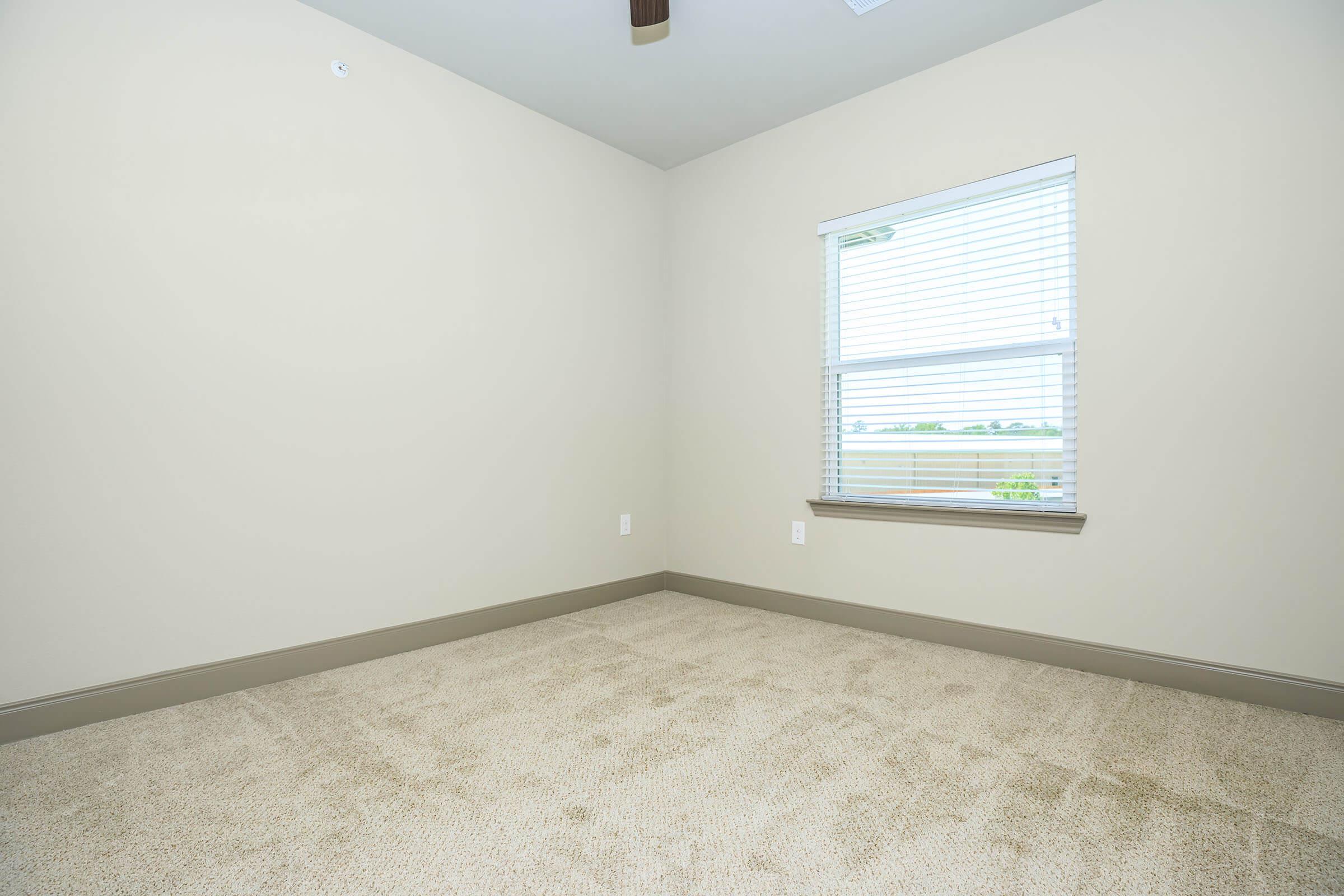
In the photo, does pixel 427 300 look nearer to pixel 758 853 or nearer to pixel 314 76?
pixel 314 76

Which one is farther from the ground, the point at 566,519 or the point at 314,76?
the point at 314,76

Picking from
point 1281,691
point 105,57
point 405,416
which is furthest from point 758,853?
point 105,57

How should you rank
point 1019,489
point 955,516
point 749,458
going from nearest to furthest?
point 1019,489
point 955,516
point 749,458

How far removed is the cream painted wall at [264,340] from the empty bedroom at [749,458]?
14 mm

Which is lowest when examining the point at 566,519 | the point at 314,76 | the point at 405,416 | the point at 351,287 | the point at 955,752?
the point at 955,752

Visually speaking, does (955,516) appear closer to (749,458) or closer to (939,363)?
(939,363)

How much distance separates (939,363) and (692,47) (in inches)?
68.7

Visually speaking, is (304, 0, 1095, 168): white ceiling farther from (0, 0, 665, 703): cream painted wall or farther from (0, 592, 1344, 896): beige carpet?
(0, 592, 1344, 896): beige carpet

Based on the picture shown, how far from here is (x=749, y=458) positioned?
3.56 m

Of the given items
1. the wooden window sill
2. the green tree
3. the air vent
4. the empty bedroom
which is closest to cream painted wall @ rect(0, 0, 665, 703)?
the empty bedroom

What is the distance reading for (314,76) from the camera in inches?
98.2

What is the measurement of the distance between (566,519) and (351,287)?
151 cm

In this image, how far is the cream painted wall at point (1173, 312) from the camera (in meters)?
2.07

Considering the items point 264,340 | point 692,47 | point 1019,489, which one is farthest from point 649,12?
point 1019,489
